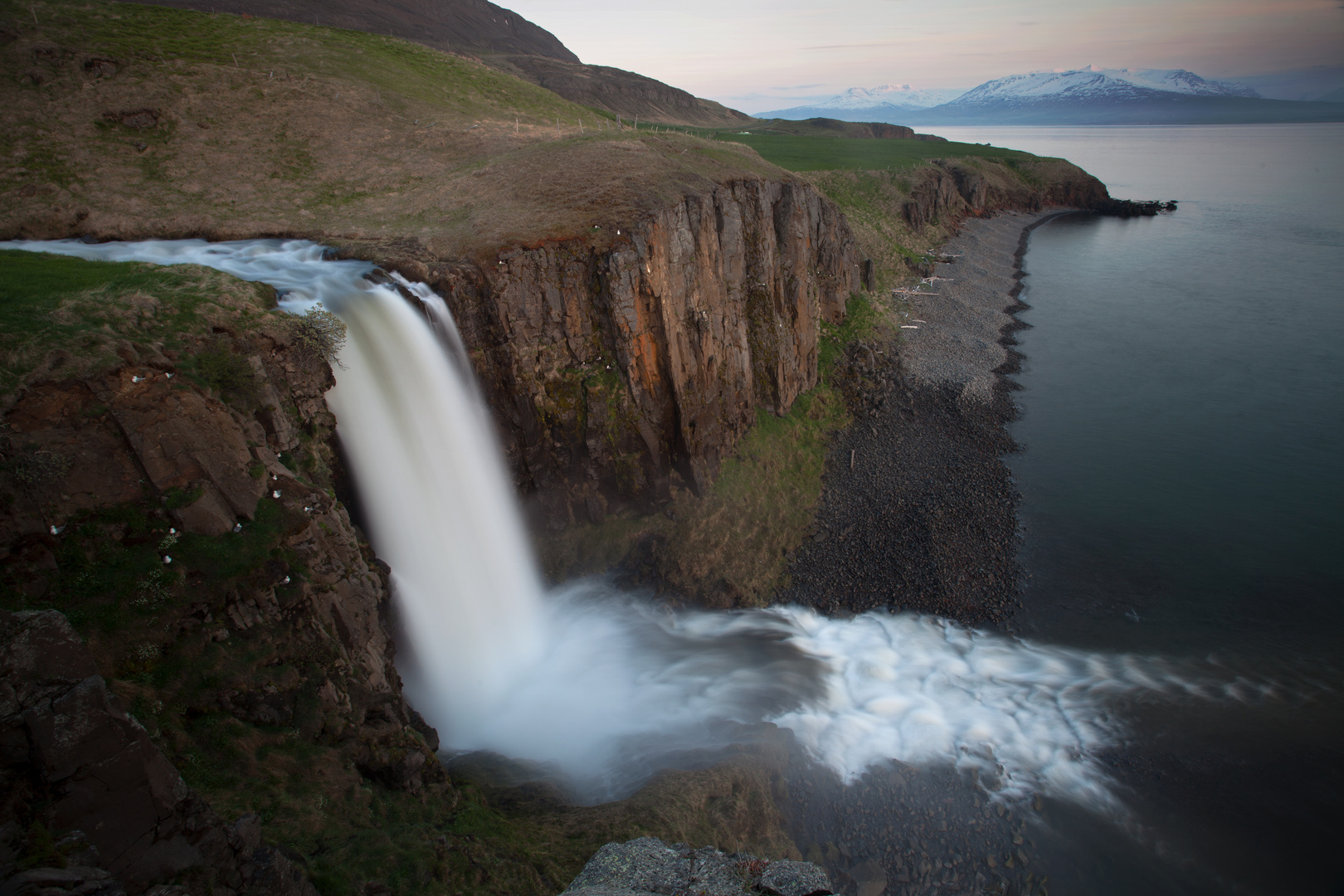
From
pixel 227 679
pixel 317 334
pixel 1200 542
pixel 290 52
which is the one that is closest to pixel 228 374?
pixel 317 334

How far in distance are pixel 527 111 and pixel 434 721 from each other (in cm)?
4153

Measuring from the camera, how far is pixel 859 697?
765 inches

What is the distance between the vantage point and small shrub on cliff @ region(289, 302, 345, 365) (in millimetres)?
15828

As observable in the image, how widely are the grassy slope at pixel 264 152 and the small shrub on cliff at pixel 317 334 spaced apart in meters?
7.53

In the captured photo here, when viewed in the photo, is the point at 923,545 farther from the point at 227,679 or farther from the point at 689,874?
the point at 227,679

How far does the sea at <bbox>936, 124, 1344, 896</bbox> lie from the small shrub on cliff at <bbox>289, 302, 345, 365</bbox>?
73.4 feet

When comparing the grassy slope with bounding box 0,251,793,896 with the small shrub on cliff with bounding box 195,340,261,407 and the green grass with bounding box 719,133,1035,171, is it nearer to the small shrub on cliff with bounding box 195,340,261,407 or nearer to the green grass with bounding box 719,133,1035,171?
the small shrub on cliff with bounding box 195,340,261,407

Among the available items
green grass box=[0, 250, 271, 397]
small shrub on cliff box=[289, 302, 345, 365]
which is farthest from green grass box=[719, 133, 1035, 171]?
green grass box=[0, 250, 271, 397]

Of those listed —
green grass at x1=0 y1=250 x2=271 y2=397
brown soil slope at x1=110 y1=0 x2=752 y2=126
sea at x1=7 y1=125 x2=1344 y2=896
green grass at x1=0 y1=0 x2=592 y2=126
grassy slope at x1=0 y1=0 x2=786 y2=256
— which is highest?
brown soil slope at x1=110 y1=0 x2=752 y2=126

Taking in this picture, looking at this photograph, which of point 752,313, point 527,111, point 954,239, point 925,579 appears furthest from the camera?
point 954,239

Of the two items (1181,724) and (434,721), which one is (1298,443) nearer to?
(1181,724)

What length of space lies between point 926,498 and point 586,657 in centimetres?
1657

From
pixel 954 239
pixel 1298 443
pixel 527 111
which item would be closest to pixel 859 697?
pixel 1298 443

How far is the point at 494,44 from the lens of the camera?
413 feet
